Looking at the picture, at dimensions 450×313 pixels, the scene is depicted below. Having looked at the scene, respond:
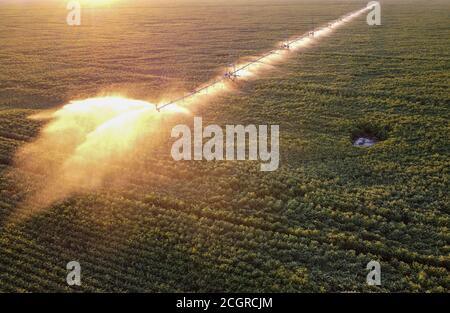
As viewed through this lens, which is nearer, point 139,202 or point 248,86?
point 139,202

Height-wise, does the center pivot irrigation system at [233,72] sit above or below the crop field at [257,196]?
above

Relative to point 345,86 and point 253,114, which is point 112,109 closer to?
point 253,114

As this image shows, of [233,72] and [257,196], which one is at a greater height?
[233,72]

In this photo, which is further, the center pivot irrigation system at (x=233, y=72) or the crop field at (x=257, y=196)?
the center pivot irrigation system at (x=233, y=72)

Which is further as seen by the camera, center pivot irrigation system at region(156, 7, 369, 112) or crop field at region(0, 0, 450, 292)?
center pivot irrigation system at region(156, 7, 369, 112)

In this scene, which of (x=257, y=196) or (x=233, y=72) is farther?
(x=233, y=72)

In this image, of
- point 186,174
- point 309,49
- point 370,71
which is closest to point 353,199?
point 186,174

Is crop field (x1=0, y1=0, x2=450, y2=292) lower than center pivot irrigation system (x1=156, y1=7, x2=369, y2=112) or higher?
lower

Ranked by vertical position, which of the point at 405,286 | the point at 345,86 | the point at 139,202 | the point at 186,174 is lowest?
the point at 405,286
